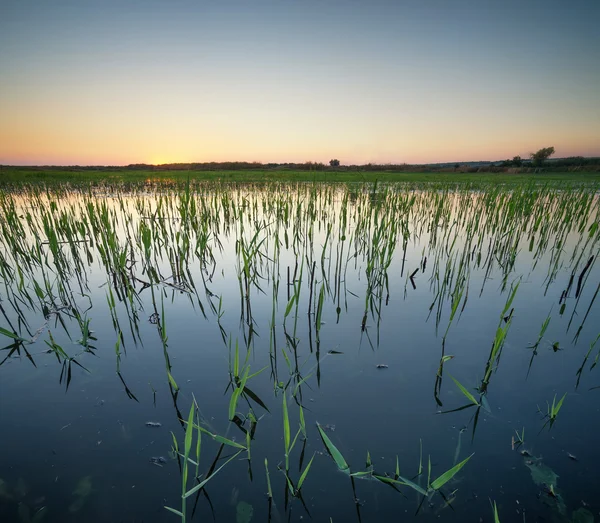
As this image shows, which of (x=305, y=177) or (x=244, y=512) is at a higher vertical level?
(x=305, y=177)

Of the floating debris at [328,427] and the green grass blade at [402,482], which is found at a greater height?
the green grass blade at [402,482]

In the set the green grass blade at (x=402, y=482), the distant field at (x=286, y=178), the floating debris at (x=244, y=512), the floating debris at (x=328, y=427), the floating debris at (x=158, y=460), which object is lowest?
the floating debris at (x=244, y=512)

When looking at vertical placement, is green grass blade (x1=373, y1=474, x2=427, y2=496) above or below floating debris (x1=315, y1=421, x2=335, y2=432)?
above

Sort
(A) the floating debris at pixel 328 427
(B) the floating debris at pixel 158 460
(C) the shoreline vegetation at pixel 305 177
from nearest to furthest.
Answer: (B) the floating debris at pixel 158 460 → (A) the floating debris at pixel 328 427 → (C) the shoreline vegetation at pixel 305 177

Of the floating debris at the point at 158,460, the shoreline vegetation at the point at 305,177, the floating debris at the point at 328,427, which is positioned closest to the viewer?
the floating debris at the point at 158,460

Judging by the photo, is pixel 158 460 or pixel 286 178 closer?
pixel 158 460

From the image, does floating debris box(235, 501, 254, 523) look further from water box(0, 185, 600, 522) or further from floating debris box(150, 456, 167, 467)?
floating debris box(150, 456, 167, 467)

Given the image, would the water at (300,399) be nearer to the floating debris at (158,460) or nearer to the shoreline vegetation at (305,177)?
the floating debris at (158,460)

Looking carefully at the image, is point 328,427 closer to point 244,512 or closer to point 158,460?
point 244,512

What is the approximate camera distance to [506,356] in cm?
254

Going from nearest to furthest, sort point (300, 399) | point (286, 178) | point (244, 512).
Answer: point (244, 512), point (300, 399), point (286, 178)

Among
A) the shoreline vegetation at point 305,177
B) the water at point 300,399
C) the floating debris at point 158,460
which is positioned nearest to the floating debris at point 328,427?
the water at point 300,399

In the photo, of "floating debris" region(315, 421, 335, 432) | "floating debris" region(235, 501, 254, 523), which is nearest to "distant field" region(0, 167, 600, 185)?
"floating debris" region(315, 421, 335, 432)

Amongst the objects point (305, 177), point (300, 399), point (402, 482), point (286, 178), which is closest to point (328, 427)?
point (300, 399)
